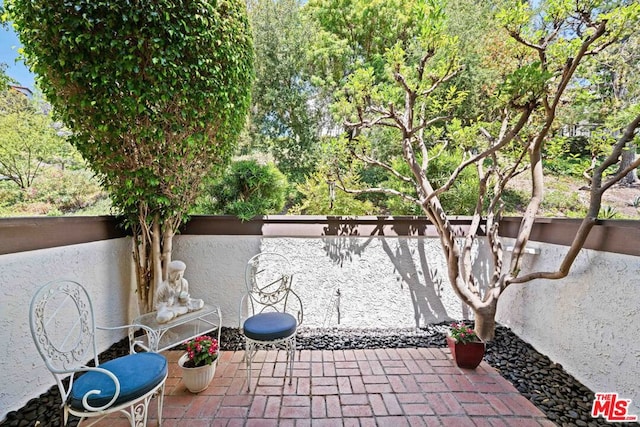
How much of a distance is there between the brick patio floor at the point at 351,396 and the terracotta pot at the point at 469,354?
0.06 meters

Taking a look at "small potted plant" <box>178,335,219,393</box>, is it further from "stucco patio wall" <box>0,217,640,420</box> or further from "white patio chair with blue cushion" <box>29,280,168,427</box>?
"stucco patio wall" <box>0,217,640,420</box>

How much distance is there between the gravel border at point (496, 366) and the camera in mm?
1816

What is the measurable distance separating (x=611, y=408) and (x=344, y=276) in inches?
90.1

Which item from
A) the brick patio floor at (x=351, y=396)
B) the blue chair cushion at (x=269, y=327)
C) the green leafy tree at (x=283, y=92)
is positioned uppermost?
the green leafy tree at (x=283, y=92)

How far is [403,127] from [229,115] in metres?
1.73

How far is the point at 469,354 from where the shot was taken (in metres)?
2.39

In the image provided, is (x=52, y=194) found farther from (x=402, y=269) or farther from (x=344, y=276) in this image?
(x=402, y=269)

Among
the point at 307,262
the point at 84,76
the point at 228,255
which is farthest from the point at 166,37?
the point at 307,262

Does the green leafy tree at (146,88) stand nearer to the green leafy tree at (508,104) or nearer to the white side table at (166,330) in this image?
the white side table at (166,330)

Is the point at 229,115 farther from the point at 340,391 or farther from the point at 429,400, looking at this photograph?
the point at 429,400

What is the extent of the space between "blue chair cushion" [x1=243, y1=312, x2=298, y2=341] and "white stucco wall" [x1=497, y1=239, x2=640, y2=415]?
7.84ft

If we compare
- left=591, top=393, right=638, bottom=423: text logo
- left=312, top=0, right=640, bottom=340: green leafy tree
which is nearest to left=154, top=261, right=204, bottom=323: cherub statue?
left=312, top=0, right=640, bottom=340: green leafy tree

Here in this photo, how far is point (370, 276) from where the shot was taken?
10.7ft

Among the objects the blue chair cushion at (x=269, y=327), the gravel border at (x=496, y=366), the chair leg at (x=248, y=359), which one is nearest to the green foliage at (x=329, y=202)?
the gravel border at (x=496, y=366)
